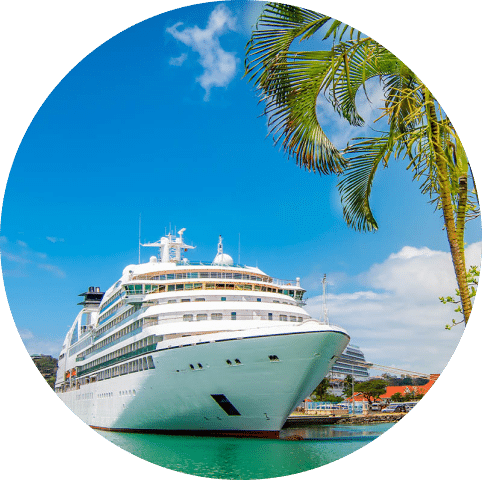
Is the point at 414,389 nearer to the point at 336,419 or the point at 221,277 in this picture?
the point at 221,277

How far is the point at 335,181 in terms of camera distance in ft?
36.6

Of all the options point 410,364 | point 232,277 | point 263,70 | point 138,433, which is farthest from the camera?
point 138,433

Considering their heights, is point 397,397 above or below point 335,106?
below

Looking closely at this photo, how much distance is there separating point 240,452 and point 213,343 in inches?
116

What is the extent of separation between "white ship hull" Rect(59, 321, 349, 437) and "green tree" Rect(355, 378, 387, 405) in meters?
1.06

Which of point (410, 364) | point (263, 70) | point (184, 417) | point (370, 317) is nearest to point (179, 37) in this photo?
point (263, 70)

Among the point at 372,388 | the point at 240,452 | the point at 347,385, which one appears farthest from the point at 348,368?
the point at 240,452

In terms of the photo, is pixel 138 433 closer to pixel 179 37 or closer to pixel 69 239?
pixel 69 239

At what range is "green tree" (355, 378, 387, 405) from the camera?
43.9 ft

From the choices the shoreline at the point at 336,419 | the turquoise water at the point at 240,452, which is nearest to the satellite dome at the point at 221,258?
the turquoise water at the point at 240,452

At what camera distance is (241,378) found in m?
15.2

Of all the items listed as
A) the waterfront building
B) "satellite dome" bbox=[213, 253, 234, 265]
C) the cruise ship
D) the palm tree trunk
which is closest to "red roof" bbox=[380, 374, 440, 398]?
the waterfront building

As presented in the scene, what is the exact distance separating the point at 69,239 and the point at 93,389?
8526 mm

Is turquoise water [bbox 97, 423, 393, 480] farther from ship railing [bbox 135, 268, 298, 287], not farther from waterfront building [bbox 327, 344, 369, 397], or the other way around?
ship railing [bbox 135, 268, 298, 287]
